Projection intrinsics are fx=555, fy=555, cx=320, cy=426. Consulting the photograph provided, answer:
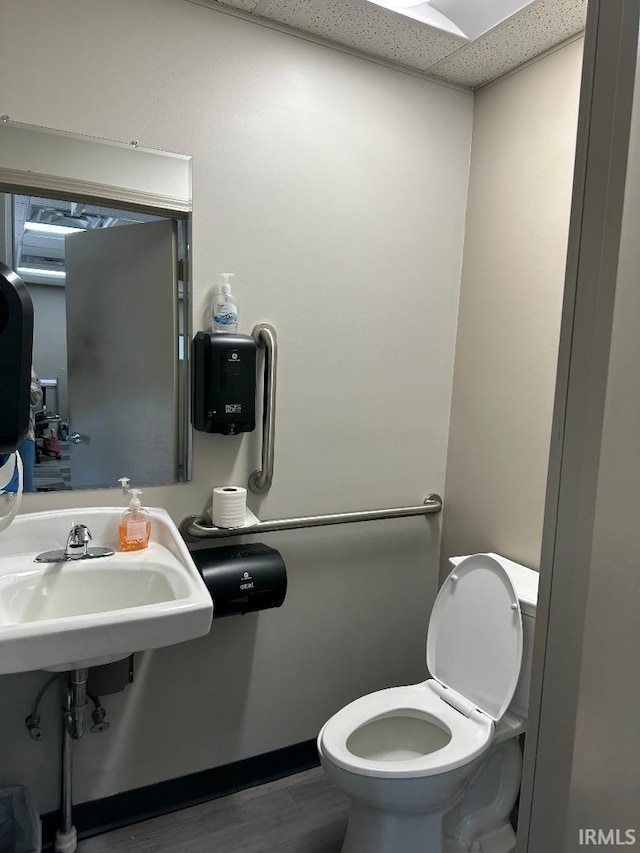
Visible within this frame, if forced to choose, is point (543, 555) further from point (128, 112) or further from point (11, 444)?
point (128, 112)

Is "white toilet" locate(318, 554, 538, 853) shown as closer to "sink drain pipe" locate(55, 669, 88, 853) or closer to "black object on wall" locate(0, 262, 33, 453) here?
"sink drain pipe" locate(55, 669, 88, 853)

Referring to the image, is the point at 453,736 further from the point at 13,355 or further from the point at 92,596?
the point at 13,355

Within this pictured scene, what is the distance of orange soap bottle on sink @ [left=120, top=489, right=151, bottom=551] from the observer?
4.96 ft

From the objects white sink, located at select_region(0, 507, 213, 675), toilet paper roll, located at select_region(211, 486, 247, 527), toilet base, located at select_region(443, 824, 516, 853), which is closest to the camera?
white sink, located at select_region(0, 507, 213, 675)

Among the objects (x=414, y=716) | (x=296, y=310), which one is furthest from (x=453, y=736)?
(x=296, y=310)

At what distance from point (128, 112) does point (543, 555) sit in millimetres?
1525

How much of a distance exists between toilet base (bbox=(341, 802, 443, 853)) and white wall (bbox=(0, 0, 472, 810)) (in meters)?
0.56

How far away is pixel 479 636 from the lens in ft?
5.42

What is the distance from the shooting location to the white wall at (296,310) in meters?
1.52

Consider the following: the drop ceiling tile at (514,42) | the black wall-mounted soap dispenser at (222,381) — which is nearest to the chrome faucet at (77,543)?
the black wall-mounted soap dispenser at (222,381)

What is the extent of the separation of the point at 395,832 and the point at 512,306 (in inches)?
61.4

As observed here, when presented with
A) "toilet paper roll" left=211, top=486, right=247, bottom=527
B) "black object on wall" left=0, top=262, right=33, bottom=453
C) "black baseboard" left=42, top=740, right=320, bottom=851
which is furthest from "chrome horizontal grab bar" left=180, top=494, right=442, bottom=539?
"black object on wall" left=0, top=262, right=33, bottom=453

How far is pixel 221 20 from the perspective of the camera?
5.18 feet
